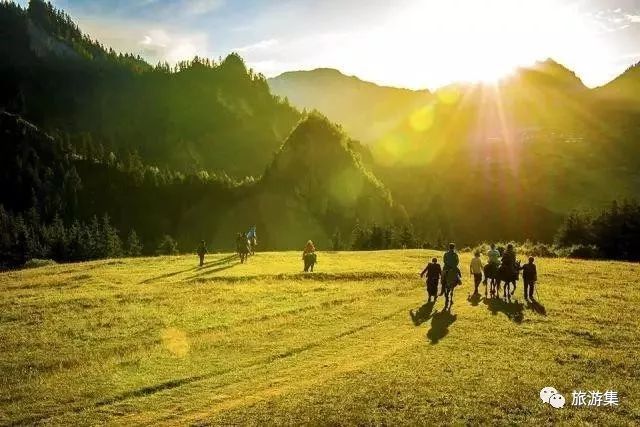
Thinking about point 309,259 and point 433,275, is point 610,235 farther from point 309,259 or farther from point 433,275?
point 433,275

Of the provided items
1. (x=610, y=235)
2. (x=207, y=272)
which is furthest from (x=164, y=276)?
(x=610, y=235)

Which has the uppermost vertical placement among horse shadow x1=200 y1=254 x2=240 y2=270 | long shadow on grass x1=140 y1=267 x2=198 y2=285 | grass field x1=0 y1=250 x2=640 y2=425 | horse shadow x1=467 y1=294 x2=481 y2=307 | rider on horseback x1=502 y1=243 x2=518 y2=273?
rider on horseback x1=502 y1=243 x2=518 y2=273

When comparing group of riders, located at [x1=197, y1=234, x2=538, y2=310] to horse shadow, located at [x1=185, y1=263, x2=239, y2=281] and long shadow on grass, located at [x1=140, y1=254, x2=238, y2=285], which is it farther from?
long shadow on grass, located at [x1=140, y1=254, x2=238, y2=285]

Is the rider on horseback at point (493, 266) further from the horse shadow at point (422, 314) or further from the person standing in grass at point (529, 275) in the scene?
the horse shadow at point (422, 314)

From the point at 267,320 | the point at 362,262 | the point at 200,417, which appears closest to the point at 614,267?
the point at 362,262

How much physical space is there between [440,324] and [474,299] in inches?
295

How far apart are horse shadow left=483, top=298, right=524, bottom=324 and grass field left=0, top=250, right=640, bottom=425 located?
20 cm

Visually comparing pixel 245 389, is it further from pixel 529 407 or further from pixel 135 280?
pixel 135 280

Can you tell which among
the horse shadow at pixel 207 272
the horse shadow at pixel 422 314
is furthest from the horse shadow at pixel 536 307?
the horse shadow at pixel 207 272

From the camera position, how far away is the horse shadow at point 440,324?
27.7m

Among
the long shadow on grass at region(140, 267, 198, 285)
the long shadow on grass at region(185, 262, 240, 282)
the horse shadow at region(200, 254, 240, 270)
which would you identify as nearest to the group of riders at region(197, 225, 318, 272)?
the horse shadow at region(200, 254, 240, 270)

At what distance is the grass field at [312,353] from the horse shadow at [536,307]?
23cm

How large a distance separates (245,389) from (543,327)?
659 inches

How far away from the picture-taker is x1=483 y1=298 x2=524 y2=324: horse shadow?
3122 cm
